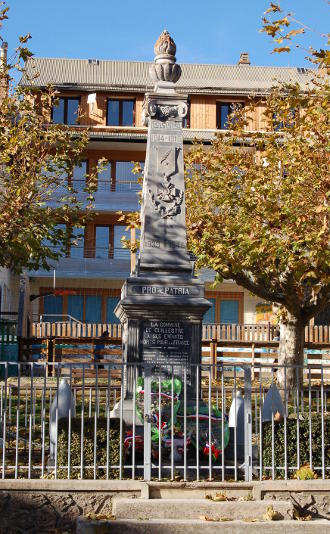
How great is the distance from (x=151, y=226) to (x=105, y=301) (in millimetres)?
29505

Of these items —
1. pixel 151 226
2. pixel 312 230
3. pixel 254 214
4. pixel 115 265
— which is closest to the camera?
pixel 151 226

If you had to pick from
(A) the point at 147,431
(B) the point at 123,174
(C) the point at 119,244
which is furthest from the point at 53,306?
(A) the point at 147,431

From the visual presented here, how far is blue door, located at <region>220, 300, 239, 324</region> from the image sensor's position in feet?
140

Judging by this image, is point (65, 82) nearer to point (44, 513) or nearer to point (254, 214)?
point (254, 214)

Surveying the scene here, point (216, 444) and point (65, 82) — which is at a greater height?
point (65, 82)

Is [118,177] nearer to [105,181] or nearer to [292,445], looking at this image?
[105,181]

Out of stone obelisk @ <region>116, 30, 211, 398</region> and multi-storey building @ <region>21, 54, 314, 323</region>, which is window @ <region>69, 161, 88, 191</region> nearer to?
multi-storey building @ <region>21, 54, 314, 323</region>

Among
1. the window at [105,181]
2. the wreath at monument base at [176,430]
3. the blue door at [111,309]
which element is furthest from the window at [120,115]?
the wreath at monument base at [176,430]

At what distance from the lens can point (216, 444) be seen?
10227mm

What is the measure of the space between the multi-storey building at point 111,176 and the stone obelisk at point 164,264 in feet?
91.1

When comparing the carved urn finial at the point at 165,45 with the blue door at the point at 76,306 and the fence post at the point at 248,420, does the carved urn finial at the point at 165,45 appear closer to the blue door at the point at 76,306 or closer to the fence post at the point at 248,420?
the fence post at the point at 248,420

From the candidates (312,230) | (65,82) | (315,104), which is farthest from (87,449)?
(65,82)

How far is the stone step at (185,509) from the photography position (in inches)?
345

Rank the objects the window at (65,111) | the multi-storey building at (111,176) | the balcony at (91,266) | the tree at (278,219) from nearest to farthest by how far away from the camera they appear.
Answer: the tree at (278,219) < the balcony at (91,266) < the multi-storey building at (111,176) < the window at (65,111)
